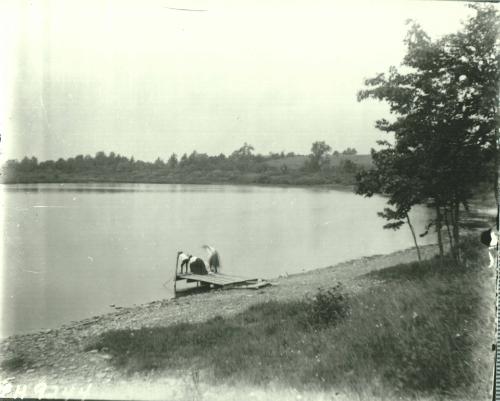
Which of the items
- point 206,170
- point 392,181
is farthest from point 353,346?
point 206,170

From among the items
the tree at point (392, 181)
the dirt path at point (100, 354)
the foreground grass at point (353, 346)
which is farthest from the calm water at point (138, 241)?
the tree at point (392, 181)

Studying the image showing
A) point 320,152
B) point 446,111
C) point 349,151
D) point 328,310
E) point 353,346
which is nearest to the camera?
point 353,346

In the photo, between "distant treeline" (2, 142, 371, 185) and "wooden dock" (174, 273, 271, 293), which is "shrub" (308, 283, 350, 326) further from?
"distant treeline" (2, 142, 371, 185)

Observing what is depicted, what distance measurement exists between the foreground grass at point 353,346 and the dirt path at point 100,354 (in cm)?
44

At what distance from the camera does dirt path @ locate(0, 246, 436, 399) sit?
6.70 metres

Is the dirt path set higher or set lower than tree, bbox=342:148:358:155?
lower

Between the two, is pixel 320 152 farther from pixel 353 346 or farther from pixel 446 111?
pixel 353 346

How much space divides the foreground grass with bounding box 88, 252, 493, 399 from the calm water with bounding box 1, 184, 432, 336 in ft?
23.0

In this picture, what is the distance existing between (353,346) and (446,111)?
7.00m

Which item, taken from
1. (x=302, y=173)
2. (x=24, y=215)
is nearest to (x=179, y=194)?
(x=302, y=173)

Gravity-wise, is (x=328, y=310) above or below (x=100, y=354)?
above

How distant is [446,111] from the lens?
1032 cm

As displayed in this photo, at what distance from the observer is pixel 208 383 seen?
629 cm

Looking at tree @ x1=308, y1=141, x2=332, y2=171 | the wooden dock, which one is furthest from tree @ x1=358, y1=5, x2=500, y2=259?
the wooden dock
